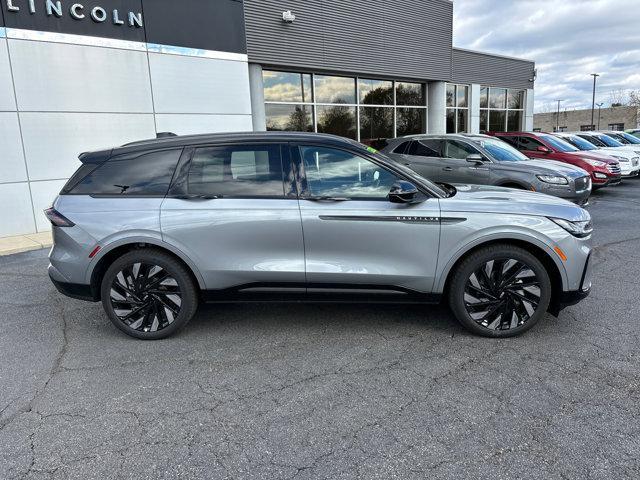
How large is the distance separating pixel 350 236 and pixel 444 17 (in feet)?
54.1

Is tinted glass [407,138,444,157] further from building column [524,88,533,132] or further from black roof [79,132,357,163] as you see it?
building column [524,88,533,132]

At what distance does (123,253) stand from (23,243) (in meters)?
5.23

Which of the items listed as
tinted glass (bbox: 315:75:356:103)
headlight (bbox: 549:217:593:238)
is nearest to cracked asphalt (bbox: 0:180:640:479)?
headlight (bbox: 549:217:593:238)

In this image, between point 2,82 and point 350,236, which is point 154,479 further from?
point 2,82

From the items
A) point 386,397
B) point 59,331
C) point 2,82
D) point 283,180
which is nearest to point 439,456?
point 386,397

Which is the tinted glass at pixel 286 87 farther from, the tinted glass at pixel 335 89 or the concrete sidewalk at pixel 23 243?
the concrete sidewalk at pixel 23 243

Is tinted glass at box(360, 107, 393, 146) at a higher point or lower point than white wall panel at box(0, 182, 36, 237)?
higher

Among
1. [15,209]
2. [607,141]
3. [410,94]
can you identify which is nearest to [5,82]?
[15,209]

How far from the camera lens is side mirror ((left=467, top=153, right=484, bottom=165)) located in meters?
8.78

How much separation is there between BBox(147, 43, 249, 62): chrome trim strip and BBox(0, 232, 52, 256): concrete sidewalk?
4455 mm

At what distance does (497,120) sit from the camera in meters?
23.2

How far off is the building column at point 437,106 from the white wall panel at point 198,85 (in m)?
9.51

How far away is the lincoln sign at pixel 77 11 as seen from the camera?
321 inches

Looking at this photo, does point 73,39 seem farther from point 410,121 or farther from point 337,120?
point 410,121
